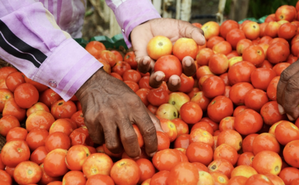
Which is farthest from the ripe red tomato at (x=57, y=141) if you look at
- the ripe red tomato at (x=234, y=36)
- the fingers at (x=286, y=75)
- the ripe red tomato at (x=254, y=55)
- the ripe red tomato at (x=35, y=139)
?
the ripe red tomato at (x=234, y=36)

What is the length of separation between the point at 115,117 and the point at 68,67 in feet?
1.51

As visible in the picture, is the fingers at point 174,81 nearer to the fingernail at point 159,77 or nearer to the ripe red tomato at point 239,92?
the fingernail at point 159,77

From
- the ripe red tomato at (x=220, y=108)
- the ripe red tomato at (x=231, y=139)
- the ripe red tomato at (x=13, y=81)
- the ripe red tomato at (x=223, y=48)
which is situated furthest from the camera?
the ripe red tomato at (x=223, y=48)

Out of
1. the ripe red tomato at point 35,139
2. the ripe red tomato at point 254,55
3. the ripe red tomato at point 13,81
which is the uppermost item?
the ripe red tomato at point 254,55

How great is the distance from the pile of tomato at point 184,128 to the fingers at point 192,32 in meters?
0.05

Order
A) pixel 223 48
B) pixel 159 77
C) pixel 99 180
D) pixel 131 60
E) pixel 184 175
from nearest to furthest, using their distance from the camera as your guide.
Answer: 1. pixel 184 175
2. pixel 99 180
3. pixel 159 77
4. pixel 223 48
5. pixel 131 60

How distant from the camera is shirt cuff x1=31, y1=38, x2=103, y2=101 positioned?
176 cm

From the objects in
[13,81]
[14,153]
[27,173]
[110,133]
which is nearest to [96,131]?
[110,133]

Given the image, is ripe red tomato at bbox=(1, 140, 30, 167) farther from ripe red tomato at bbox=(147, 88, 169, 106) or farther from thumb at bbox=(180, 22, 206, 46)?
thumb at bbox=(180, 22, 206, 46)

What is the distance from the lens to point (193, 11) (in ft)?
24.9

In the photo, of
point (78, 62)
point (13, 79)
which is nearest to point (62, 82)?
point (78, 62)

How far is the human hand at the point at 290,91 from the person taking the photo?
1.77 m

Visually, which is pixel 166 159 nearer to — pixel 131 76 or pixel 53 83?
pixel 53 83

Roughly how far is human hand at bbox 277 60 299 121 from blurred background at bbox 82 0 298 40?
3.15 meters
